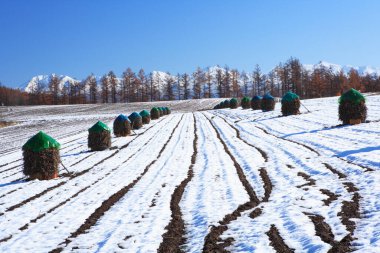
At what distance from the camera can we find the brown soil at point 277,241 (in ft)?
18.7

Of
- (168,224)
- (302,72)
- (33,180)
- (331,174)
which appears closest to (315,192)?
(331,174)

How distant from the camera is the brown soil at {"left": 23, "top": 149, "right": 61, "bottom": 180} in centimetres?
1349

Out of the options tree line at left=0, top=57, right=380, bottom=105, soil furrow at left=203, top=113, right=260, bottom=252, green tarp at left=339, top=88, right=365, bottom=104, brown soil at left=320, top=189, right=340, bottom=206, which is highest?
tree line at left=0, top=57, right=380, bottom=105

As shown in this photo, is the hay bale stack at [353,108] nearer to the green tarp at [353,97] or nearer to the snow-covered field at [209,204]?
the green tarp at [353,97]

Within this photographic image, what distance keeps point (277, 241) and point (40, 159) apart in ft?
32.6

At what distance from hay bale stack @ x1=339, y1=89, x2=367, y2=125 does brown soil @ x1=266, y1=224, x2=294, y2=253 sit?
17004mm

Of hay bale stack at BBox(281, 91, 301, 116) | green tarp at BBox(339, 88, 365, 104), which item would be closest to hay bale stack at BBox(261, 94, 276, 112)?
hay bale stack at BBox(281, 91, 301, 116)

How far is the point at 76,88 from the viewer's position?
120 m

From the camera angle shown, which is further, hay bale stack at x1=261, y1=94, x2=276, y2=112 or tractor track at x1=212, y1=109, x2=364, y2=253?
hay bale stack at x1=261, y1=94, x2=276, y2=112

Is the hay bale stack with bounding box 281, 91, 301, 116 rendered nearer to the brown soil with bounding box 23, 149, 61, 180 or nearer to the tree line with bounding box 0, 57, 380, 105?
the brown soil with bounding box 23, 149, 61, 180

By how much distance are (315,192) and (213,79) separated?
374ft

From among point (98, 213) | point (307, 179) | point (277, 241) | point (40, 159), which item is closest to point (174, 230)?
point (277, 241)

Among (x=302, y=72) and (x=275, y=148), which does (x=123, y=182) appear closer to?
(x=275, y=148)

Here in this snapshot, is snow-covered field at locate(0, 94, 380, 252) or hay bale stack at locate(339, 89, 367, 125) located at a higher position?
hay bale stack at locate(339, 89, 367, 125)
